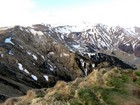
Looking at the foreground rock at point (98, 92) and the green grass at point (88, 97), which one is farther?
the foreground rock at point (98, 92)

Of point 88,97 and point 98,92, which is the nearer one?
point 88,97

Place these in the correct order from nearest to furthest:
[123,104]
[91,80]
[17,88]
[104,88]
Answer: [123,104] → [104,88] → [91,80] → [17,88]

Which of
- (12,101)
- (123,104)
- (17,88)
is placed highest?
(123,104)

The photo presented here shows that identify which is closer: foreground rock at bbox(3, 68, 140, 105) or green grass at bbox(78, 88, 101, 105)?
green grass at bbox(78, 88, 101, 105)

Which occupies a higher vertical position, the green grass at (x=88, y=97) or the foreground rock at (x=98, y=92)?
the green grass at (x=88, y=97)

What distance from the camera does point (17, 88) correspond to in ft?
540

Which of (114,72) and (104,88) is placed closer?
(104,88)

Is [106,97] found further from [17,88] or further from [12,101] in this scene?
[17,88]

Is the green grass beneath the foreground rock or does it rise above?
above

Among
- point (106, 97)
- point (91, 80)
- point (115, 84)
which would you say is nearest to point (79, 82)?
point (91, 80)

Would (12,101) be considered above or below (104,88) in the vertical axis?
below

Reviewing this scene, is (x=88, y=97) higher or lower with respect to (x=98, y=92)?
higher

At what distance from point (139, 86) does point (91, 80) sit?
12.8 ft

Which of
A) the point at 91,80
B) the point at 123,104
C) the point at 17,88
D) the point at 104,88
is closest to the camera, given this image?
the point at 123,104
